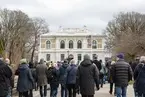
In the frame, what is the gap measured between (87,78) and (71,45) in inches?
4226

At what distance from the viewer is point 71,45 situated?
121188mm

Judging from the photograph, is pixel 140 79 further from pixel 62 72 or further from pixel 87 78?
pixel 62 72

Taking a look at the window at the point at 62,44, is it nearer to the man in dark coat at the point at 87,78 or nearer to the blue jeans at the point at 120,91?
the blue jeans at the point at 120,91

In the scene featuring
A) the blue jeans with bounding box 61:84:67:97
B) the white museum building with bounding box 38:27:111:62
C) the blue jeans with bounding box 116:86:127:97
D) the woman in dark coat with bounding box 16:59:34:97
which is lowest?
the blue jeans with bounding box 61:84:67:97

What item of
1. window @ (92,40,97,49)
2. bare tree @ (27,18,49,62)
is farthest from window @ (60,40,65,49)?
bare tree @ (27,18,49,62)

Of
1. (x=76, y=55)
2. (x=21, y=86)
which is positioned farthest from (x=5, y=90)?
(x=76, y=55)

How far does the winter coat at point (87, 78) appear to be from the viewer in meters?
13.8

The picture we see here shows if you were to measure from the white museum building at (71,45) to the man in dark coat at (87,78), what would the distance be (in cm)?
10319

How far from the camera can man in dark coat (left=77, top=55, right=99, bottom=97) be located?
13766 mm

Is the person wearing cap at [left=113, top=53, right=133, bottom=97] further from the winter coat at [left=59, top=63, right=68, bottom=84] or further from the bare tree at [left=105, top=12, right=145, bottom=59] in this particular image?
the bare tree at [left=105, top=12, right=145, bottom=59]

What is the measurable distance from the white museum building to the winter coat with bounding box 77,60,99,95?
339ft

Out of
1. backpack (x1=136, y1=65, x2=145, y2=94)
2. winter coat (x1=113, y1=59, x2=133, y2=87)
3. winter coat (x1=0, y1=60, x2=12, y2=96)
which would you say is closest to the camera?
winter coat (x1=0, y1=60, x2=12, y2=96)

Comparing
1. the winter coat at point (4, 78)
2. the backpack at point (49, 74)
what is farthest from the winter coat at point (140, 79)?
the backpack at point (49, 74)

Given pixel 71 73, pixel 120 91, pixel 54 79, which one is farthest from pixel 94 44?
pixel 120 91
